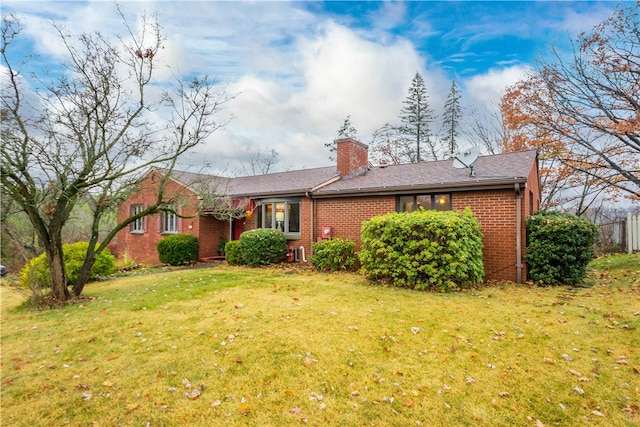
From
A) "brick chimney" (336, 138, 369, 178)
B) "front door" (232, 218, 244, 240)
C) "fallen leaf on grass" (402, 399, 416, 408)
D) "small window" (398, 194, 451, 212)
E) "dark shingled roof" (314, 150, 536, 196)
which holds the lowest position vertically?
"fallen leaf on grass" (402, 399, 416, 408)

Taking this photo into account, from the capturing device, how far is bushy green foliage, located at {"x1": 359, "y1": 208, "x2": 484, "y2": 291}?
7578 millimetres

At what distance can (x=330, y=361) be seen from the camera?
159 inches

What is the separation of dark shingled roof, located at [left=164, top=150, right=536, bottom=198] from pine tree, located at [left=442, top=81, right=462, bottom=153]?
15002 mm

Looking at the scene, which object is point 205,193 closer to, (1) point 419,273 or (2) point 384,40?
(1) point 419,273

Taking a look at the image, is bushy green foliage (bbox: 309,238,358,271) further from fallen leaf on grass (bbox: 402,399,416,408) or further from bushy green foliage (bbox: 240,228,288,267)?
fallen leaf on grass (bbox: 402,399,416,408)

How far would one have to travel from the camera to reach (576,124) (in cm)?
1353

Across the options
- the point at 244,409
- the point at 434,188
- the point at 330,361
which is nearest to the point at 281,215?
the point at 434,188

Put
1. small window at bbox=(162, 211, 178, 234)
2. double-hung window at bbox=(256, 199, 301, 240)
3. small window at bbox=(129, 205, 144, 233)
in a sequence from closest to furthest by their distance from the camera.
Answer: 1. double-hung window at bbox=(256, 199, 301, 240)
2. small window at bbox=(162, 211, 178, 234)
3. small window at bbox=(129, 205, 144, 233)

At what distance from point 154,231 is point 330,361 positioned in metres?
15.1

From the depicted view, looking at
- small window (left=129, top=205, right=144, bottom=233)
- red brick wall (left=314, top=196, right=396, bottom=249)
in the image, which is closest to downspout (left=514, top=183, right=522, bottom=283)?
red brick wall (left=314, top=196, right=396, bottom=249)

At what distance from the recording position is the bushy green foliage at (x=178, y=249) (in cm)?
1390

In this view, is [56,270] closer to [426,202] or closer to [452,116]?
[426,202]

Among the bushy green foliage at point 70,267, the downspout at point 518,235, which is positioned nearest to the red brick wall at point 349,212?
the downspout at point 518,235

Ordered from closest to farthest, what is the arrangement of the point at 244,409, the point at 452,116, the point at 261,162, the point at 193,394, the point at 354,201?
the point at 244,409
the point at 193,394
the point at 354,201
the point at 452,116
the point at 261,162
